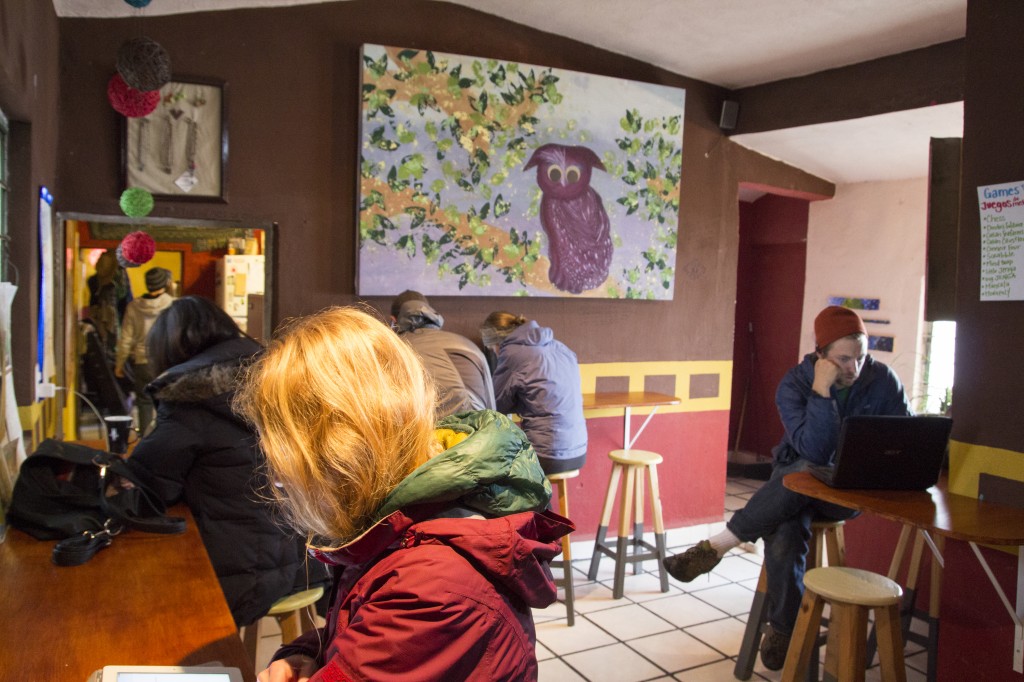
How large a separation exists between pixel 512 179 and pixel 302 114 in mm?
1163

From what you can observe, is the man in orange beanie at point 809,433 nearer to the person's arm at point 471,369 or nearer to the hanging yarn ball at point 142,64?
the person's arm at point 471,369

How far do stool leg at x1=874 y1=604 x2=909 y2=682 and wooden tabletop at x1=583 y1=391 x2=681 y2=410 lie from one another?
1.98 metres

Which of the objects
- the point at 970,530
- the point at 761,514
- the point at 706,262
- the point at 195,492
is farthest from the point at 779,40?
the point at 195,492

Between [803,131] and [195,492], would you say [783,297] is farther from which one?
[195,492]

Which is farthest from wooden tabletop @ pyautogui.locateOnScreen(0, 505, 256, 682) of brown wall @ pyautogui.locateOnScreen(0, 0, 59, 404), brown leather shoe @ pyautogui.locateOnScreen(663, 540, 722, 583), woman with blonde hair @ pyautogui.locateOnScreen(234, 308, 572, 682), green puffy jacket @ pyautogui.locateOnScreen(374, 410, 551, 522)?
brown leather shoe @ pyautogui.locateOnScreen(663, 540, 722, 583)

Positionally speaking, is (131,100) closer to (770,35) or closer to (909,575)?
(770,35)

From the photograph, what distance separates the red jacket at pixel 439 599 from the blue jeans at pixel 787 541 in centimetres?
238

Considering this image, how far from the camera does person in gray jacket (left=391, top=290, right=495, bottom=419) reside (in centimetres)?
318

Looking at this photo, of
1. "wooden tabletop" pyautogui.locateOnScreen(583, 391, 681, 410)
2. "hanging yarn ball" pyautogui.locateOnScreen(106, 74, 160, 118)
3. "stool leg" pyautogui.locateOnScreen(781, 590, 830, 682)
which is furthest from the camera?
"wooden tabletop" pyautogui.locateOnScreen(583, 391, 681, 410)

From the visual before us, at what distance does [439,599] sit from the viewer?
1.04 metres

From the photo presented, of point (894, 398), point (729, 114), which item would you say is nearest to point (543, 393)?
point (894, 398)

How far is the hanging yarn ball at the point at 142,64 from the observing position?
322 centimetres

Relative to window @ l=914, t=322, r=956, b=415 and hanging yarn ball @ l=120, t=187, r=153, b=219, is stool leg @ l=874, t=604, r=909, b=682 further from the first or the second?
window @ l=914, t=322, r=956, b=415

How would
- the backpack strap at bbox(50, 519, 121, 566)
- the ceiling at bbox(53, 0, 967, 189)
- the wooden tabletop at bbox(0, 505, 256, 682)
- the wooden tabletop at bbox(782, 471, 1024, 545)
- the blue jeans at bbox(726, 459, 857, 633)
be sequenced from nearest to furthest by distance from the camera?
1. the wooden tabletop at bbox(0, 505, 256, 682)
2. the backpack strap at bbox(50, 519, 121, 566)
3. the wooden tabletop at bbox(782, 471, 1024, 545)
4. the blue jeans at bbox(726, 459, 857, 633)
5. the ceiling at bbox(53, 0, 967, 189)
